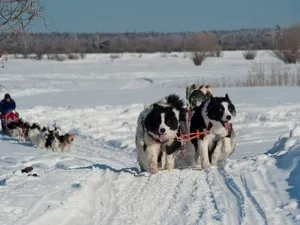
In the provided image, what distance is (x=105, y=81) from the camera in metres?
39.1

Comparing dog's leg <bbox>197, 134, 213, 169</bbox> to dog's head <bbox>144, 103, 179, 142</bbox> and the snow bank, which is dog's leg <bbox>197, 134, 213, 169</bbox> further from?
the snow bank

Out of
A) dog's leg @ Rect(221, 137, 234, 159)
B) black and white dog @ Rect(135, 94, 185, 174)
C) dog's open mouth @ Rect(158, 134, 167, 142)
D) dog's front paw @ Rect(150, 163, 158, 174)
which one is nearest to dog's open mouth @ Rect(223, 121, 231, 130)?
dog's leg @ Rect(221, 137, 234, 159)

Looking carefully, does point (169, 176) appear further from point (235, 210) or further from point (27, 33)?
point (27, 33)

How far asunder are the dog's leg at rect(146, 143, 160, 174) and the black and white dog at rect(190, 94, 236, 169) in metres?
0.72

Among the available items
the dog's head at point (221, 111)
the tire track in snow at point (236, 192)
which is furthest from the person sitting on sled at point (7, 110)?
the tire track in snow at point (236, 192)

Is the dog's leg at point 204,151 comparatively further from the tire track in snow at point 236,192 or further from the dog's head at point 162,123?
Answer: the dog's head at point 162,123

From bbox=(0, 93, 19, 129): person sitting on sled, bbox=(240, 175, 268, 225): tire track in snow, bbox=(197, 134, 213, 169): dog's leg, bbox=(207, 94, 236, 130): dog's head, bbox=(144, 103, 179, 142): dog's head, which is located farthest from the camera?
bbox=(0, 93, 19, 129): person sitting on sled

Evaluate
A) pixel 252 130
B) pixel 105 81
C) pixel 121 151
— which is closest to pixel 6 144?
pixel 121 151

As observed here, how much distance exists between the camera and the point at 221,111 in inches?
347

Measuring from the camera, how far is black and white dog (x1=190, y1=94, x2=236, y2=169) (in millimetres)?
8836

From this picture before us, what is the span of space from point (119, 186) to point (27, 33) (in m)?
2.22

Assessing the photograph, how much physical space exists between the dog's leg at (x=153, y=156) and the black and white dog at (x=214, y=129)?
716mm

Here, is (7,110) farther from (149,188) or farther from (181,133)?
(149,188)

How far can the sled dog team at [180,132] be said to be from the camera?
339 inches
